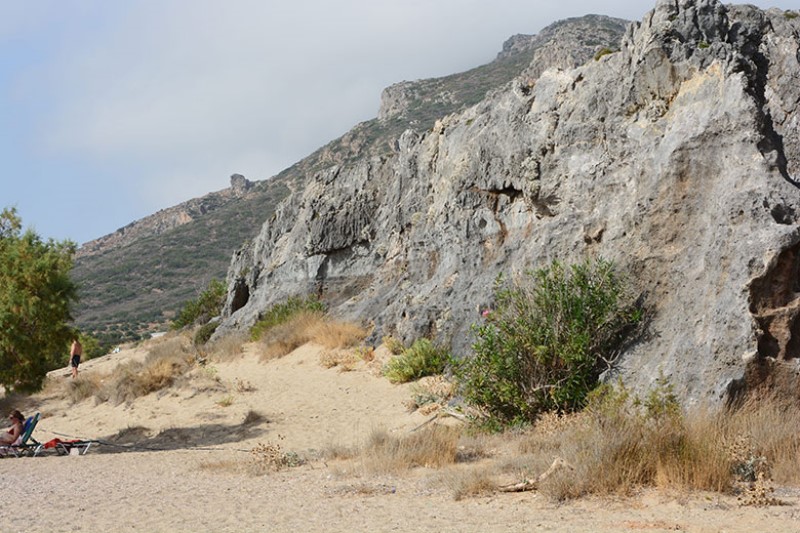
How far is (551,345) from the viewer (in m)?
9.14

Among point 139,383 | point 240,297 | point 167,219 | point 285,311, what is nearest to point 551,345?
point 139,383

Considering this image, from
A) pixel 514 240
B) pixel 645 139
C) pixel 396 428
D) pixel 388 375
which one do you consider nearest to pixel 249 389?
pixel 388 375

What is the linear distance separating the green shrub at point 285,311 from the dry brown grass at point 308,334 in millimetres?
509

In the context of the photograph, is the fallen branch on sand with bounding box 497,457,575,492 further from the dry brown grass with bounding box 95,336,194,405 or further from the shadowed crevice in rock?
the dry brown grass with bounding box 95,336,194,405

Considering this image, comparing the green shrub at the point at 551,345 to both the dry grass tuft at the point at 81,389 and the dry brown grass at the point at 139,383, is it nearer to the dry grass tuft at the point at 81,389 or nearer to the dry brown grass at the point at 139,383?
the dry brown grass at the point at 139,383

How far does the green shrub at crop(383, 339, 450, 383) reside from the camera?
14039mm

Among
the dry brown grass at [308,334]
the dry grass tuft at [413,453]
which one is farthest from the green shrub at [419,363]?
the dry grass tuft at [413,453]

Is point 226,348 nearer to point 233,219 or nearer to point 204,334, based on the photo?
point 204,334

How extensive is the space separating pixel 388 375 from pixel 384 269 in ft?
22.7

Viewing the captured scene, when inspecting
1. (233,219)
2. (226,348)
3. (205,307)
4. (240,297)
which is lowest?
(226,348)

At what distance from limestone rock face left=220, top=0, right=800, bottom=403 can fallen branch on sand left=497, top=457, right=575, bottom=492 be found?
6.98ft

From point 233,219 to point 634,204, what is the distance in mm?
69793

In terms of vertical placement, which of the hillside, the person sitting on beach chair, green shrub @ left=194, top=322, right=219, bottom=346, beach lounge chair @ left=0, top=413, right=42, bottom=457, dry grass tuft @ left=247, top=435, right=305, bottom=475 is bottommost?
dry grass tuft @ left=247, top=435, right=305, bottom=475

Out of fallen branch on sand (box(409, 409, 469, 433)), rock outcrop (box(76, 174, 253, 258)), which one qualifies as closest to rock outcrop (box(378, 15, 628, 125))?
rock outcrop (box(76, 174, 253, 258))
